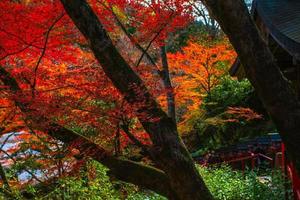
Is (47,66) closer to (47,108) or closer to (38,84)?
(38,84)

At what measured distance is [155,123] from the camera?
497 cm

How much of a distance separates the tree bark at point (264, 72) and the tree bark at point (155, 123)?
1493mm

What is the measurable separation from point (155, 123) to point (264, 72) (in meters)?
1.70

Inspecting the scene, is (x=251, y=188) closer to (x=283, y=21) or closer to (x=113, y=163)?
(x=113, y=163)

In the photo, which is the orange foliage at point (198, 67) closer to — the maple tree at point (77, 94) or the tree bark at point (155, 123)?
the maple tree at point (77, 94)

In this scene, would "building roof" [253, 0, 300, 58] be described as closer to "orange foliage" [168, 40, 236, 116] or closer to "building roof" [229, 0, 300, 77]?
"building roof" [229, 0, 300, 77]

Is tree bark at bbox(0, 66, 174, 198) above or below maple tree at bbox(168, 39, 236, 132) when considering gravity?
below

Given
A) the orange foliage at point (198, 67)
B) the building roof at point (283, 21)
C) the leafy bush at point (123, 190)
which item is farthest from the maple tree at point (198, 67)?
the building roof at point (283, 21)

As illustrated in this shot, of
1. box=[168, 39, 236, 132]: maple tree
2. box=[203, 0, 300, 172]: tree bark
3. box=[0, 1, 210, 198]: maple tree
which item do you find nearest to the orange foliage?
box=[168, 39, 236, 132]: maple tree

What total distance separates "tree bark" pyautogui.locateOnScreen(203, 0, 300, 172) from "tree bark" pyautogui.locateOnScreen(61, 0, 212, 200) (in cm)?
149

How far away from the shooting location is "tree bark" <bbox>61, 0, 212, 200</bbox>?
15.5 ft

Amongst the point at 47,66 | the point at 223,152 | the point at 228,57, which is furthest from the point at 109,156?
the point at 228,57

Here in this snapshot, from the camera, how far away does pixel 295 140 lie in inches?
147

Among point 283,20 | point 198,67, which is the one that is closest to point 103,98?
point 283,20
